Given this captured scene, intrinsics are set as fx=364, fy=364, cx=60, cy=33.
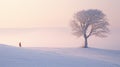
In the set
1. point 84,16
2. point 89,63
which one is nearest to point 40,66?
point 89,63

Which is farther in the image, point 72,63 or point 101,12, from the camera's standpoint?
point 101,12

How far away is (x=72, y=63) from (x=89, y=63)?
1.16 metres

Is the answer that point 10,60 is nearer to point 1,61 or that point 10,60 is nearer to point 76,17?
point 1,61

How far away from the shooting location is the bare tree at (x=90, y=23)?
4669cm

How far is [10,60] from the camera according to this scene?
62.4 feet

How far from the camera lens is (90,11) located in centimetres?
4731

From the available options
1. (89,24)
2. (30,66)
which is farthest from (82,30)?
(30,66)

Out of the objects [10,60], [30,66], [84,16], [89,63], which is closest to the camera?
[30,66]

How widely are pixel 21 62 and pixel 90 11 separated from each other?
29.6 metres

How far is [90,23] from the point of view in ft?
153

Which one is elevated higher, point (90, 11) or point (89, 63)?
point (90, 11)

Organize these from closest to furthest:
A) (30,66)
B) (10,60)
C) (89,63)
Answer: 1. (30,66)
2. (10,60)
3. (89,63)

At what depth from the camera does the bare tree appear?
46688 mm

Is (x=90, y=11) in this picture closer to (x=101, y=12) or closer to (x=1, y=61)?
(x=101, y=12)
